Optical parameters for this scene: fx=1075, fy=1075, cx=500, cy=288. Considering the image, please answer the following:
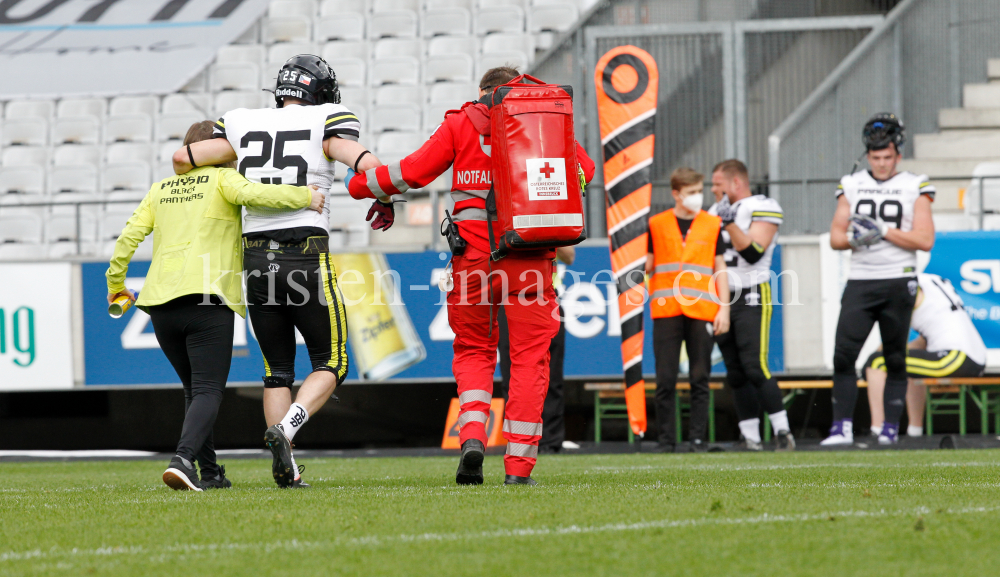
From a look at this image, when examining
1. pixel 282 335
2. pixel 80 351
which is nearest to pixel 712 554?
pixel 282 335

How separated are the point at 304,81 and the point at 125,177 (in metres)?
10.0

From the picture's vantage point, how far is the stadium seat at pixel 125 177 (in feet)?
44.4

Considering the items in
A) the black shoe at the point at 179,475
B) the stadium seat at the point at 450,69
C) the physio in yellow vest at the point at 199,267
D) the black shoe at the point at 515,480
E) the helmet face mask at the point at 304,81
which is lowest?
the black shoe at the point at 515,480

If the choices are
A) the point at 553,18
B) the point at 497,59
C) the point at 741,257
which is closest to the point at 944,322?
the point at 741,257

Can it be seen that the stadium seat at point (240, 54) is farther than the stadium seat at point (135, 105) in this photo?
Yes

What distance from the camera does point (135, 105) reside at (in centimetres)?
1481

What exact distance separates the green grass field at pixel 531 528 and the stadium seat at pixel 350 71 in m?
10.4

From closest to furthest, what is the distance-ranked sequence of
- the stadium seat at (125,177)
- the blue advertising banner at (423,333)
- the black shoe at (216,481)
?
the black shoe at (216,481) < the blue advertising banner at (423,333) < the stadium seat at (125,177)

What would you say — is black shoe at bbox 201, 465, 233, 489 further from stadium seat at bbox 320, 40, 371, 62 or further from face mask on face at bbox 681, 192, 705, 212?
stadium seat at bbox 320, 40, 371, 62

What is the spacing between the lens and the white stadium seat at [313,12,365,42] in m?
15.2

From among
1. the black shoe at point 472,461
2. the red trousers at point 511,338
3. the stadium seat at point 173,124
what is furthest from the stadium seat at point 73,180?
the black shoe at point 472,461

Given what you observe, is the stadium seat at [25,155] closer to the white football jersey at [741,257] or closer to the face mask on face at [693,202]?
the face mask on face at [693,202]

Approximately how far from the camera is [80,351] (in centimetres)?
942

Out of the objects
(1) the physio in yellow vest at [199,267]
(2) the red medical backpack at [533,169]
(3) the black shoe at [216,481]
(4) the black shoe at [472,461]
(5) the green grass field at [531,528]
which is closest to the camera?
(5) the green grass field at [531,528]
